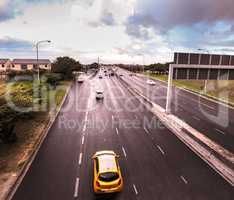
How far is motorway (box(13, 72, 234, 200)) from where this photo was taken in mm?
13211

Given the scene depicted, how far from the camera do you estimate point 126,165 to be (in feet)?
54.2

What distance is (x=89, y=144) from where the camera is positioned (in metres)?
20.5

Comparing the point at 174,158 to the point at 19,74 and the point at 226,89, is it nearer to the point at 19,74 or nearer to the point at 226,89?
the point at 226,89

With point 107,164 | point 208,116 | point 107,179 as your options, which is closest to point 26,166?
point 107,164

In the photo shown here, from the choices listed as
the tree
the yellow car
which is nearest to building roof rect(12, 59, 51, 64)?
the tree

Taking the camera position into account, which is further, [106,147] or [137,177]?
[106,147]

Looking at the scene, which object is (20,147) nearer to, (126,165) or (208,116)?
(126,165)

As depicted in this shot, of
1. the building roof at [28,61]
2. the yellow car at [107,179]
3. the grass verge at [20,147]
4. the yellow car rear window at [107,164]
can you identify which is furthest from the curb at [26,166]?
the building roof at [28,61]

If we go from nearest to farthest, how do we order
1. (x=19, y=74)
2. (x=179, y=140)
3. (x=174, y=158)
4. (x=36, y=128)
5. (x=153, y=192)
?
(x=153, y=192) → (x=174, y=158) → (x=179, y=140) → (x=36, y=128) → (x=19, y=74)

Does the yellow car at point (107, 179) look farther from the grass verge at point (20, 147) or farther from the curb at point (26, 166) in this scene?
the grass verge at point (20, 147)

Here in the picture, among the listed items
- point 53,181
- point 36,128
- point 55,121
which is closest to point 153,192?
point 53,181

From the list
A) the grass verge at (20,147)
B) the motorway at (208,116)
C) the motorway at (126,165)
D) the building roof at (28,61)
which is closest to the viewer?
the motorway at (126,165)

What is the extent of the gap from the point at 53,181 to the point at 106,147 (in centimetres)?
647

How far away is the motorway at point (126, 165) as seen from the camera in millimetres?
13211
